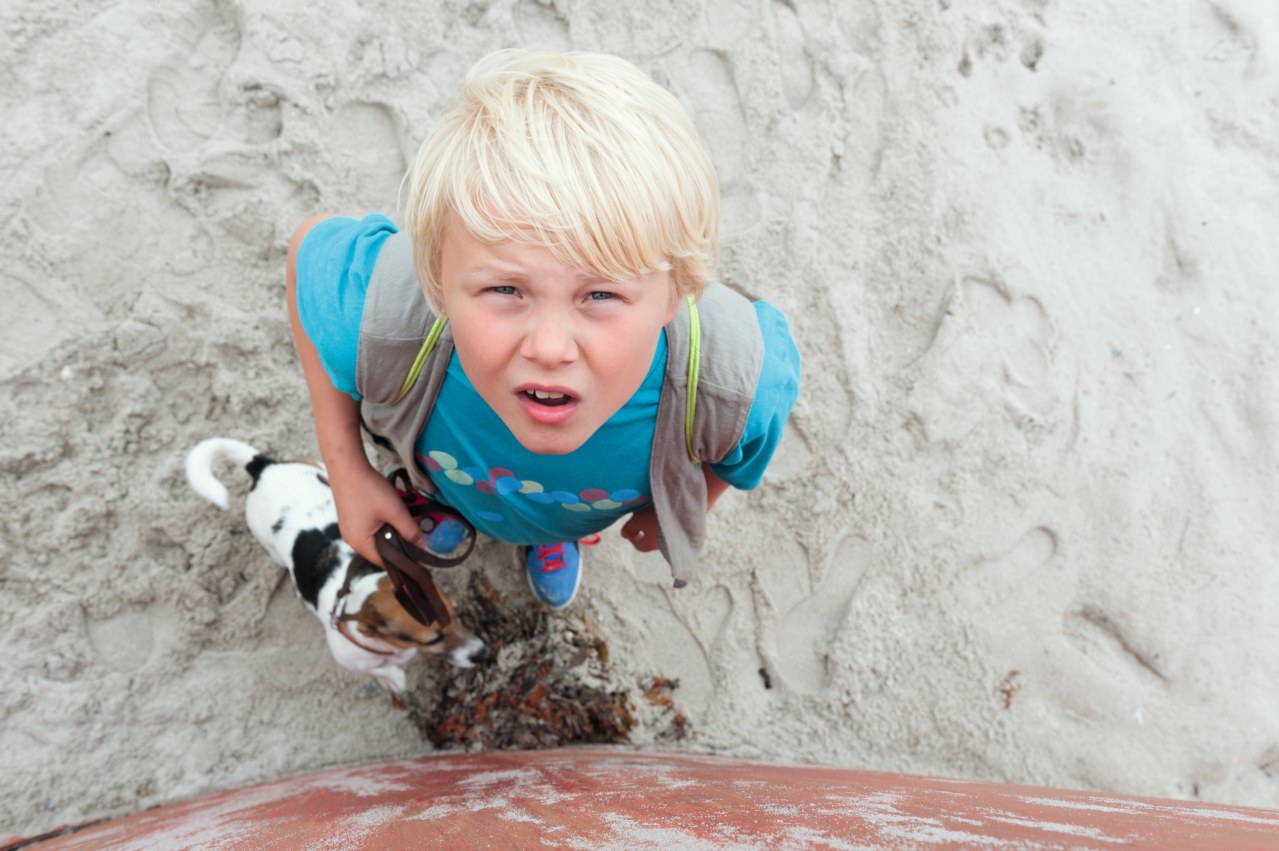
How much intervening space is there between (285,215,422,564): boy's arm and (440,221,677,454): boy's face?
63 cm

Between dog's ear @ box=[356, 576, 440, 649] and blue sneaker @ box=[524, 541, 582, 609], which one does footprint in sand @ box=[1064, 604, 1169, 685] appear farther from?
dog's ear @ box=[356, 576, 440, 649]

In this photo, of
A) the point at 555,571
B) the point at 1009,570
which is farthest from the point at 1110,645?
the point at 555,571

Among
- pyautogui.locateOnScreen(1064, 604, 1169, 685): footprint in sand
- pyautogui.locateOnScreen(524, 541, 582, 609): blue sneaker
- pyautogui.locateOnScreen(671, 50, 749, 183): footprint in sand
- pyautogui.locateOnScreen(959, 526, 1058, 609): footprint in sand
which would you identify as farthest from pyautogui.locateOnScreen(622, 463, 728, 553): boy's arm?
pyautogui.locateOnScreen(1064, 604, 1169, 685): footprint in sand

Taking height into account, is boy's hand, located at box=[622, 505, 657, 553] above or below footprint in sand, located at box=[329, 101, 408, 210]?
below

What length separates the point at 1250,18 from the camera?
9.13 feet

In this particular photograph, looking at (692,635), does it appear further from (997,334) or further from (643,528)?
(997,334)

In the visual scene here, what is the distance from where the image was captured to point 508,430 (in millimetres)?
1511

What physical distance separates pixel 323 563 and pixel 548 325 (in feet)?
4.40

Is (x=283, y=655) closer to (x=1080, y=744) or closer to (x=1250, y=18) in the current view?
(x=1080, y=744)

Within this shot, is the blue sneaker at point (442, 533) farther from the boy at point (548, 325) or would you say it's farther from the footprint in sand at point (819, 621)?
the footprint in sand at point (819, 621)

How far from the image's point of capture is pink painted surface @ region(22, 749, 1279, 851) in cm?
Result: 97

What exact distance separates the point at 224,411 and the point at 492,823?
71.7 inches

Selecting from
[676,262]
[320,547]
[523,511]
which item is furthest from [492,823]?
[320,547]

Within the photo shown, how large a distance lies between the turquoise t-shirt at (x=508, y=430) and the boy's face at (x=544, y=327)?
7.2 inches
